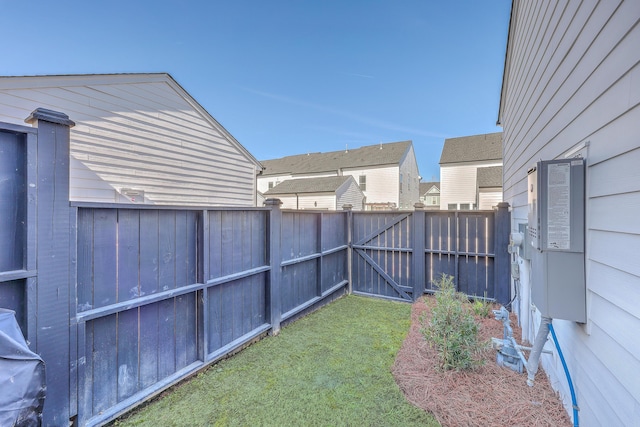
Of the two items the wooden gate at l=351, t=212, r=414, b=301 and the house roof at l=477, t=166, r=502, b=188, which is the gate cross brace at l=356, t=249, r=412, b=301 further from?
the house roof at l=477, t=166, r=502, b=188

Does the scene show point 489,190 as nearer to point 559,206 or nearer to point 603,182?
point 559,206

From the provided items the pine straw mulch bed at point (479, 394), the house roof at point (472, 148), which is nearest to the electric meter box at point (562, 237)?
the pine straw mulch bed at point (479, 394)

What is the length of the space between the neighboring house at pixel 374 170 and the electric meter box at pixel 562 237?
17906 mm

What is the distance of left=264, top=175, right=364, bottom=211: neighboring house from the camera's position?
17453 mm

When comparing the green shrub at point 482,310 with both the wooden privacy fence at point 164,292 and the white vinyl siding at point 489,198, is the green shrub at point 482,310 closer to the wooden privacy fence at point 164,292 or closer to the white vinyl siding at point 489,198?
the wooden privacy fence at point 164,292

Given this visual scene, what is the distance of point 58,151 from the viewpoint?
1.75 metres

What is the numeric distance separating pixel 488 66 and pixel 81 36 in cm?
1135

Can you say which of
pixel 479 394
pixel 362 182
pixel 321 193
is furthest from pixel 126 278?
pixel 362 182

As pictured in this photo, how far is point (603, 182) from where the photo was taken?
4.77 ft

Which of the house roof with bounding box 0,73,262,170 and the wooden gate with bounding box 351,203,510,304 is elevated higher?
the house roof with bounding box 0,73,262,170

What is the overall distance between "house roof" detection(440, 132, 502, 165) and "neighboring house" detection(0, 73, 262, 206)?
52.0 ft

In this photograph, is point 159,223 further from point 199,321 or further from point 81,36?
point 81,36

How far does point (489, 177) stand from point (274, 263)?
46.0 feet

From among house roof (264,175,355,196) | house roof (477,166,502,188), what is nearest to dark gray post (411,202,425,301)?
house roof (477,166,502,188)
